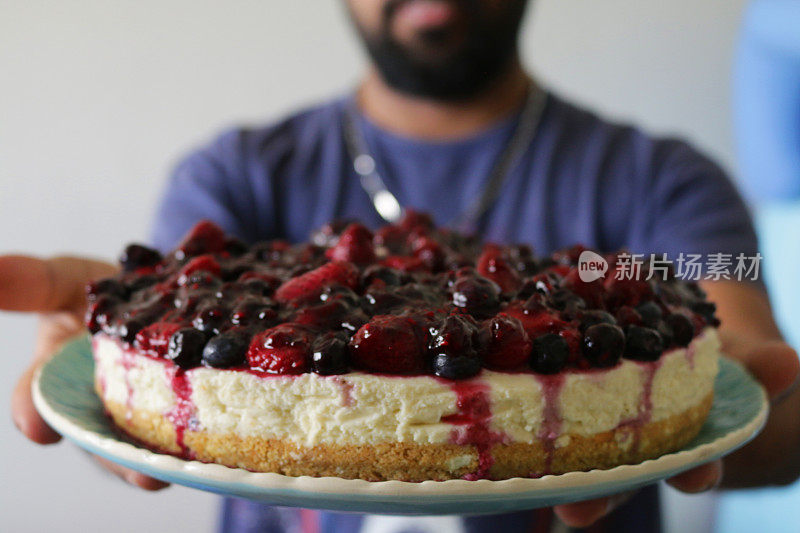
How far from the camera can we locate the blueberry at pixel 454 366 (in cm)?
78

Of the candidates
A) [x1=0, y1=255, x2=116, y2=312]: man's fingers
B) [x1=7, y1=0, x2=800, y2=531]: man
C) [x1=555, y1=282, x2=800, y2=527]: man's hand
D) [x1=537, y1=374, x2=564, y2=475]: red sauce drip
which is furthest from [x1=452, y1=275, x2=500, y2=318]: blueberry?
[x1=7, y1=0, x2=800, y2=531]: man

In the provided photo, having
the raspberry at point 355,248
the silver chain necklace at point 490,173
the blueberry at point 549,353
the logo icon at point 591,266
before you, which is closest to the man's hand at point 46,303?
the raspberry at point 355,248

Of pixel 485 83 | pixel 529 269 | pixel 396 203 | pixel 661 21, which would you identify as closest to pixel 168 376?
pixel 529 269

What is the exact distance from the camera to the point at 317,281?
36.2 inches

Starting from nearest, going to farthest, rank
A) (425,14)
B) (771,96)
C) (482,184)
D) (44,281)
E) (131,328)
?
(131,328)
(44,281)
(425,14)
(482,184)
(771,96)

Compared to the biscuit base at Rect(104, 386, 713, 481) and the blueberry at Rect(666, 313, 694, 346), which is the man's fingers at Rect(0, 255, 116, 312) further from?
the blueberry at Rect(666, 313, 694, 346)

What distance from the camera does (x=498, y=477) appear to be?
2.71 feet

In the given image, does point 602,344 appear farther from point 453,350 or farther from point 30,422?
point 30,422

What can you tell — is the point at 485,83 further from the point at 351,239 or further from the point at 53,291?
the point at 53,291

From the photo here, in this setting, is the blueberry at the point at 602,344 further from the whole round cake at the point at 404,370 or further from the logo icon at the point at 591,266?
the logo icon at the point at 591,266

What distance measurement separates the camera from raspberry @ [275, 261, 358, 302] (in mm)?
905

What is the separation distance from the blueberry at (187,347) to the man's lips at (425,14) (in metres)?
1.18

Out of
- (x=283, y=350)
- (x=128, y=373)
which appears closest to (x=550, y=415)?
(x=283, y=350)

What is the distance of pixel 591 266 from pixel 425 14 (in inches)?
39.3
